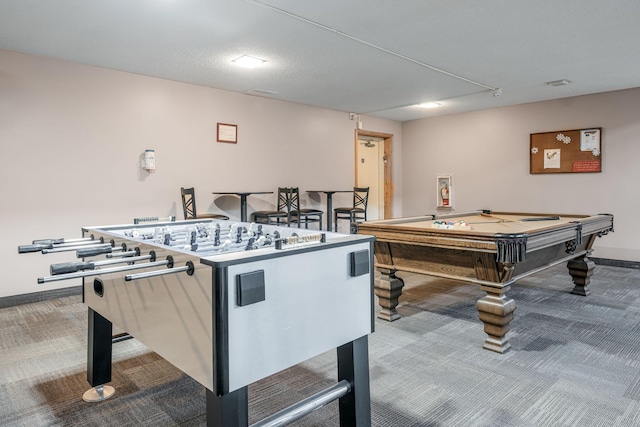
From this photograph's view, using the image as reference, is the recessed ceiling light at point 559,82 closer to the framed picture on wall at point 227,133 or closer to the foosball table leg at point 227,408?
A: the framed picture on wall at point 227,133

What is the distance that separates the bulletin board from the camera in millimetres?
5477

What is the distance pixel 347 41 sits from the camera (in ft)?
11.5

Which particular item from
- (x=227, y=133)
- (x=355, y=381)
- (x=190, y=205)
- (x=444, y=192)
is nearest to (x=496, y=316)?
(x=355, y=381)

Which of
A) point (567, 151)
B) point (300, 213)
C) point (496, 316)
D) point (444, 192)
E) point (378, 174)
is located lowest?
point (496, 316)

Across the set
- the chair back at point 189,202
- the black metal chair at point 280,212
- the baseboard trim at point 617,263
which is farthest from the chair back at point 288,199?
the baseboard trim at point 617,263

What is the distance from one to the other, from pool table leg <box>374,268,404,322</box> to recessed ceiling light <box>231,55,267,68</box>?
7.70ft

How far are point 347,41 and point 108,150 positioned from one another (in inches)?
107

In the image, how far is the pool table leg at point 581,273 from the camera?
12.6ft

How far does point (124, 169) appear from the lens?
441cm

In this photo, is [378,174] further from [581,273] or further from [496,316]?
[496,316]

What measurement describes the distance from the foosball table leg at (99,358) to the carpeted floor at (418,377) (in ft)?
0.23

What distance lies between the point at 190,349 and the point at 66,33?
321 centimetres

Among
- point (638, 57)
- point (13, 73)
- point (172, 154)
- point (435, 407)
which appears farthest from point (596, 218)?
point (13, 73)

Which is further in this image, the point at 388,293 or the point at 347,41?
the point at 347,41
